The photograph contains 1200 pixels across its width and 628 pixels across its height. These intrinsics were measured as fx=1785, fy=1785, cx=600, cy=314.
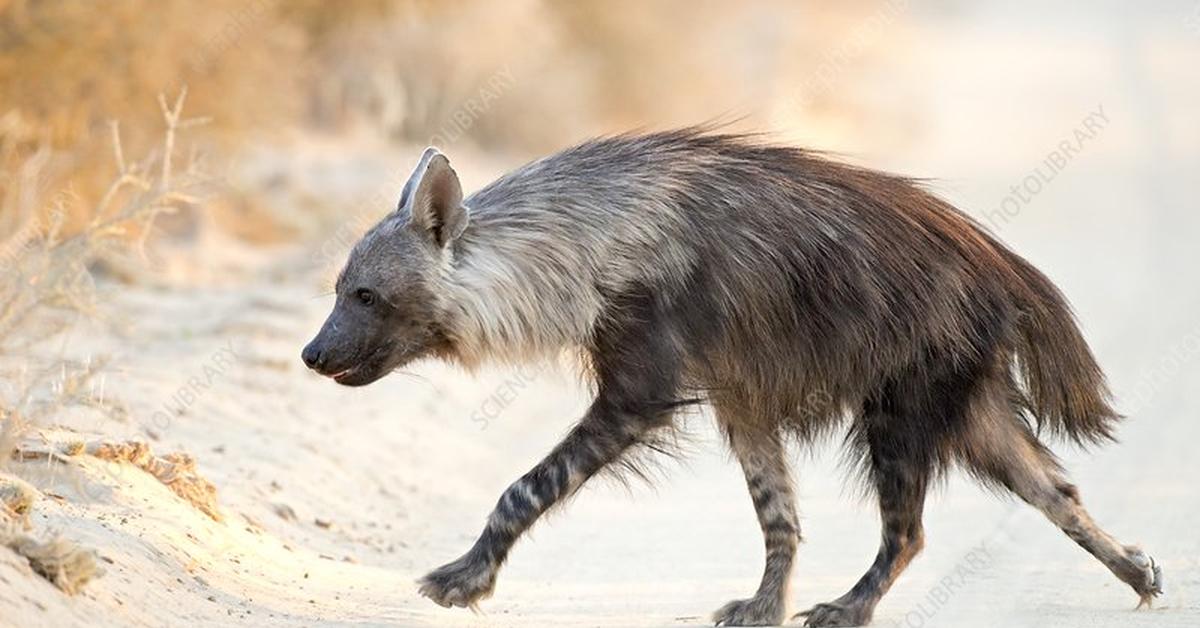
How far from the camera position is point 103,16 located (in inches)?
496

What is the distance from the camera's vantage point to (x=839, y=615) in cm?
639

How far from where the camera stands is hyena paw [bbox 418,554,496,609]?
6.11 meters

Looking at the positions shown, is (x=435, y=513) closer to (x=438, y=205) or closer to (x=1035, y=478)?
(x=438, y=205)

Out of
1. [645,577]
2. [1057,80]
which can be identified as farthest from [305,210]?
[1057,80]

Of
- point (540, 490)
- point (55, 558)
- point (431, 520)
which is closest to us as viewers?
point (55, 558)

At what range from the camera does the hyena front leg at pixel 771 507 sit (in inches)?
262

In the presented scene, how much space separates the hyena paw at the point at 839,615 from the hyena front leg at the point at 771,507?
0.23 meters

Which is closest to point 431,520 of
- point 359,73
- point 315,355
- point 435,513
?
point 435,513

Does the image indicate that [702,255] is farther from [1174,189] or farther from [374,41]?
[1174,189]

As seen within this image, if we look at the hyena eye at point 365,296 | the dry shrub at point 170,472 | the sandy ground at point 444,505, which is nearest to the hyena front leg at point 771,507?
the sandy ground at point 444,505

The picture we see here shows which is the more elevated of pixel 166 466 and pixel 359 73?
pixel 166 466

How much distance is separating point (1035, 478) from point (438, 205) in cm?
246

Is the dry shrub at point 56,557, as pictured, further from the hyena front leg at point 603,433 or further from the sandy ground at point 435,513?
the hyena front leg at point 603,433

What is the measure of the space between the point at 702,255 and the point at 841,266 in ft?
1.70
